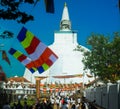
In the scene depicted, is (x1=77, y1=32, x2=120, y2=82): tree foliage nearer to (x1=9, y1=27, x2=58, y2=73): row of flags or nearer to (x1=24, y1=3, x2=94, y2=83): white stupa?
(x1=9, y1=27, x2=58, y2=73): row of flags

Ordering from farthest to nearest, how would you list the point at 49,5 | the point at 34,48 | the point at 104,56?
the point at 104,56, the point at 34,48, the point at 49,5

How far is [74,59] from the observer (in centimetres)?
11388

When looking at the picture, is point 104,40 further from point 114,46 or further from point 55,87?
point 55,87

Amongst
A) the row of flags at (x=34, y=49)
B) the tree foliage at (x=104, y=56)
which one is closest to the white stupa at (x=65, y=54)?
the tree foliage at (x=104, y=56)

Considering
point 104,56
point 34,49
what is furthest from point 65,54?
point 34,49

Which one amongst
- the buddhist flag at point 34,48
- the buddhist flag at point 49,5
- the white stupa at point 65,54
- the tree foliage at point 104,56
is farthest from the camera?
the white stupa at point 65,54

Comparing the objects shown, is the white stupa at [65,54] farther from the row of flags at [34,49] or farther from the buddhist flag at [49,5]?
the buddhist flag at [49,5]

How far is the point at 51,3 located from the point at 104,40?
78.3ft

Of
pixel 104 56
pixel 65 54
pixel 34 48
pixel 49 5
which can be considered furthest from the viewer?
pixel 65 54

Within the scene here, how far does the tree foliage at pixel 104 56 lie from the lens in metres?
32.6

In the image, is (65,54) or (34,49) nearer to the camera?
(34,49)

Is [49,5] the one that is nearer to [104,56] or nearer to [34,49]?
[34,49]

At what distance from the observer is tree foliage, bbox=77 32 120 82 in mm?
32562

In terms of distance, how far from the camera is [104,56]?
33.7 m
